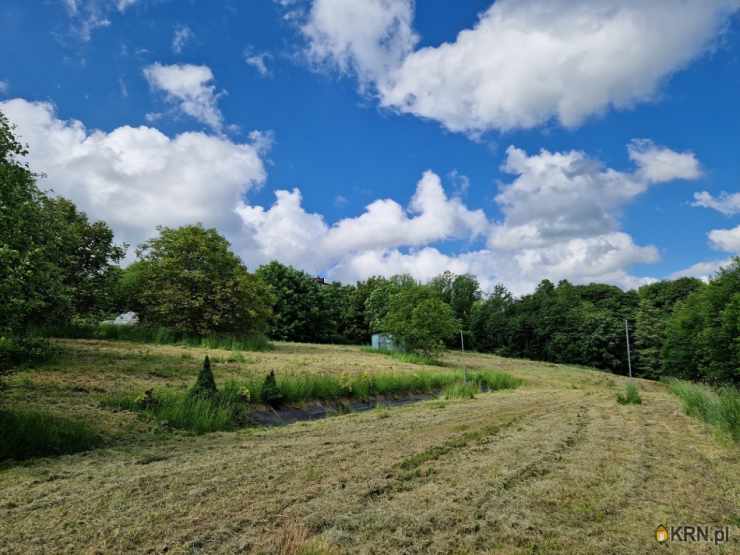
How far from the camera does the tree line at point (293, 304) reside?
27.1ft

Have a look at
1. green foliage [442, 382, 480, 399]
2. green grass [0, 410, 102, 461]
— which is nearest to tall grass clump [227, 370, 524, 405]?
green foliage [442, 382, 480, 399]

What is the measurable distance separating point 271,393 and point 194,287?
16457 millimetres

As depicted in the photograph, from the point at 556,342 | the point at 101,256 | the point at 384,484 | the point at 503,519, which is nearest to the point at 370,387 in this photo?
the point at 384,484

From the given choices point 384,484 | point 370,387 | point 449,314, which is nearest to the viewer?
point 384,484

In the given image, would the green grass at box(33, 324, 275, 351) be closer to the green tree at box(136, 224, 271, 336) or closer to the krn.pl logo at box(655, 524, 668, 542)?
the green tree at box(136, 224, 271, 336)

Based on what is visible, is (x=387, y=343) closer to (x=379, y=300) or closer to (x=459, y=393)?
(x=459, y=393)

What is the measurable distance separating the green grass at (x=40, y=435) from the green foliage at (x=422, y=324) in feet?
74.5

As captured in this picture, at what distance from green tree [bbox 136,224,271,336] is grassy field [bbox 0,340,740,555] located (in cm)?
1567

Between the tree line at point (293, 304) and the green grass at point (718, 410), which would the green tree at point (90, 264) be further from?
the green grass at point (718, 410)

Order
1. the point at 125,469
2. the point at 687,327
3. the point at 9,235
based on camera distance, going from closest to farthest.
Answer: the point at 125,469 < the point at 9,235 < the point at 687,327

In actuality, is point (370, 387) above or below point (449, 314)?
below

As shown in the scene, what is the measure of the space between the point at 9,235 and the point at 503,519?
28.1 ft

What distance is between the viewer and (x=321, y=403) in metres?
11.0

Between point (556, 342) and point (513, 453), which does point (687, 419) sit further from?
point (556, 342)
